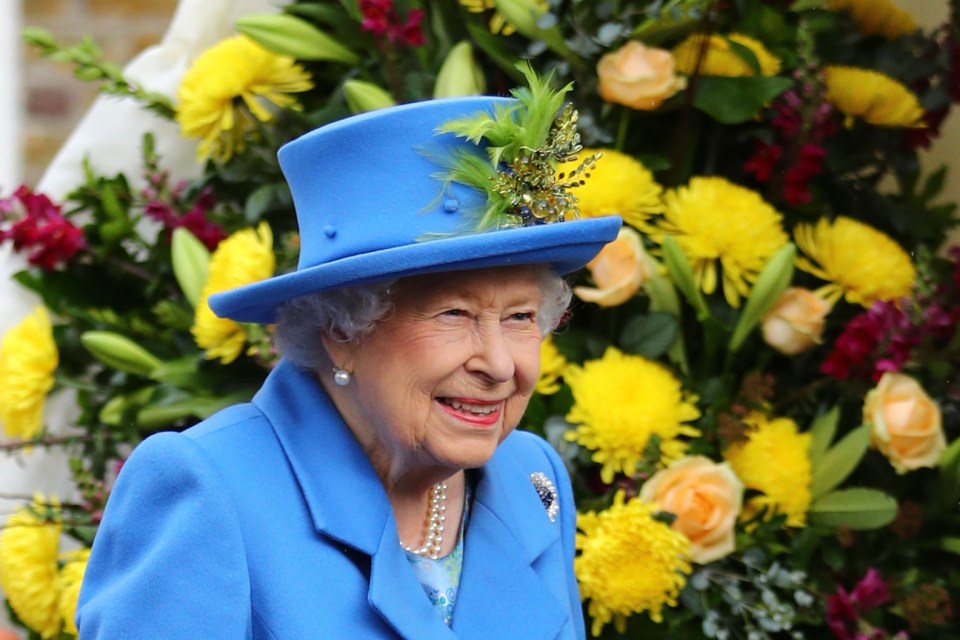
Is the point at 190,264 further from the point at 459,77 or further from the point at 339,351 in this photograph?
the point at 339,351

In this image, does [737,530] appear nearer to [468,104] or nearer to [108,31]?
[468,104]

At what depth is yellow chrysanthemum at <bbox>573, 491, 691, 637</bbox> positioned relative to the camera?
1.73m

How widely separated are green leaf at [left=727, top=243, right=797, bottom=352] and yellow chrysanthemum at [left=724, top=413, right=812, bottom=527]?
13cm

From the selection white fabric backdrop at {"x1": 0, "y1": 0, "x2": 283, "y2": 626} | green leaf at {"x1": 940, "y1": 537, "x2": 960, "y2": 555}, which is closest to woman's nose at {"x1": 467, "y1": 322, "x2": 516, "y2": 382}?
green leaf at {"x1": 940, "y1": 537, "x2": 960, "y2": 555}

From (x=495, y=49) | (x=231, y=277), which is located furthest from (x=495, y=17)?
(x=231, y=277)

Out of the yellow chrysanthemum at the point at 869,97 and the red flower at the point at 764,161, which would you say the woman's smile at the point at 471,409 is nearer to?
the red flower at the point at 764,161

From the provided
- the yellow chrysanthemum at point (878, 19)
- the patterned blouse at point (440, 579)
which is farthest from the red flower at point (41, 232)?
the yellow chrysanthemum at point (878, 19)

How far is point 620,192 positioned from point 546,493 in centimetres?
51

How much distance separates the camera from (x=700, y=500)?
5.98 feet

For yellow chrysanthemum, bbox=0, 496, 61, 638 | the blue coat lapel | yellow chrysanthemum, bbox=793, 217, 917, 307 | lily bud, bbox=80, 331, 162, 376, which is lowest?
yellow chrysanthemum, bbox=0, 496, 61, 638

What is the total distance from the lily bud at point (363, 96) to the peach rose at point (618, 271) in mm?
425

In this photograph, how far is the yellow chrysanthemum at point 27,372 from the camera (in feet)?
7.13

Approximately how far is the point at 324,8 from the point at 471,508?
3.20ft

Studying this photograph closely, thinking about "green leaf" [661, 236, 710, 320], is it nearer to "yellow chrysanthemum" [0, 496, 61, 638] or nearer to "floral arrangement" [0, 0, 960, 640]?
"floral arrangement" [0, 0, 960, 640]
